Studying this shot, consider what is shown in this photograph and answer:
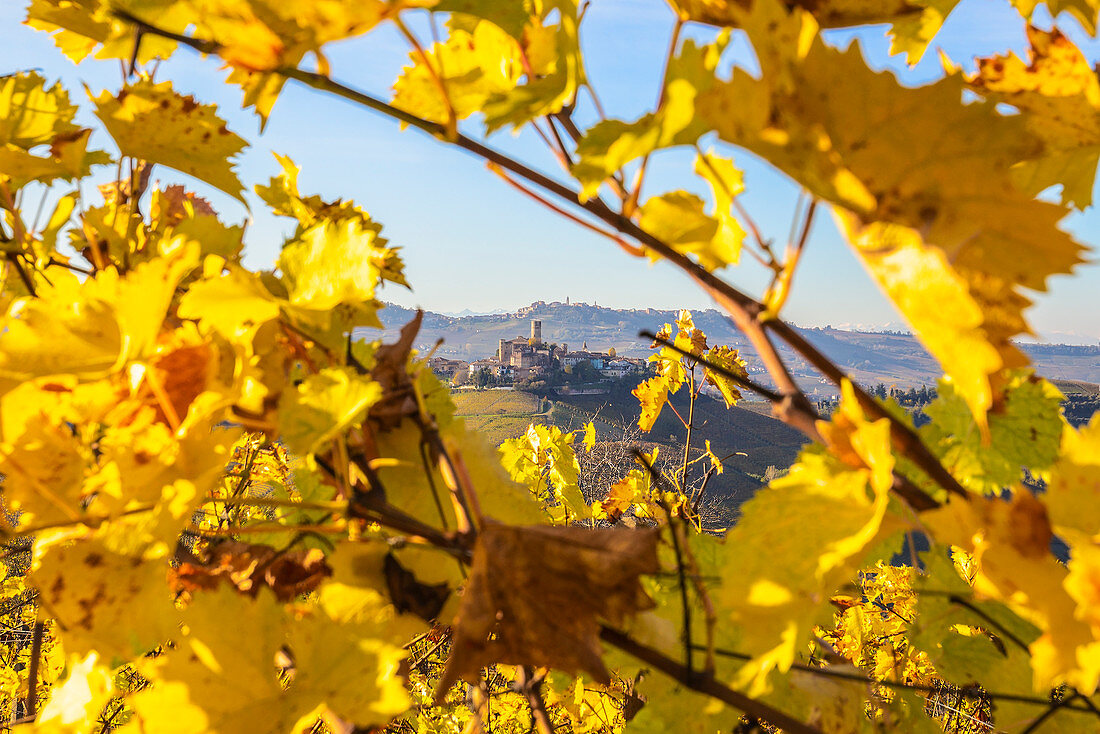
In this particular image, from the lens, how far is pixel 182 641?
1.95 ft

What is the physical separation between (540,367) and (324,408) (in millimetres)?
61953

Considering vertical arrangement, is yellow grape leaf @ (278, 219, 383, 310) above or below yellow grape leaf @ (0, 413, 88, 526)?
above

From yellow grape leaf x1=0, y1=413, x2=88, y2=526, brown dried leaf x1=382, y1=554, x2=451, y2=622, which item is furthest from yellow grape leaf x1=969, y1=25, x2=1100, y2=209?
yellow grape leaf x1=0, y1=413, x2=88, y2=526

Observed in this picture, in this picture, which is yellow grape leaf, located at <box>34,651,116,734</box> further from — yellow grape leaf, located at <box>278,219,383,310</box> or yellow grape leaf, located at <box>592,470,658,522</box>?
yellow grape leaf, located at <box>592,470,658,522</box>

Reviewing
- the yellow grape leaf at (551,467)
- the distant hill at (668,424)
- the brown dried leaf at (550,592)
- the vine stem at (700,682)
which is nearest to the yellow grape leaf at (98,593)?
the brown dried leaf at (550,592)

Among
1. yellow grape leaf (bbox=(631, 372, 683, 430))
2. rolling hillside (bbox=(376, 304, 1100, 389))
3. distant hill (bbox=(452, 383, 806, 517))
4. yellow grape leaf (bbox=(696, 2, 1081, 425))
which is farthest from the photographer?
Result: rolling hillside (bbox=(376, 304, 1100, 389))

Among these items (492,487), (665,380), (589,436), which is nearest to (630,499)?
(589,436)

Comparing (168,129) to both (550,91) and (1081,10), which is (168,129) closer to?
(550,91)

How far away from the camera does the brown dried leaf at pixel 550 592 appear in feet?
1.54

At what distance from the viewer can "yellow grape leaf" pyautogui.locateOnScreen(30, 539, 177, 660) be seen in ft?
1.84

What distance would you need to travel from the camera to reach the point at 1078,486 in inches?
17.7

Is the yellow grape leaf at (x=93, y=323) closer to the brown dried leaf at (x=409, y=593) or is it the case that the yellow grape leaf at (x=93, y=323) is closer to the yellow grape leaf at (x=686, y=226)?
the brown dried leaf at (x=409, y=593)

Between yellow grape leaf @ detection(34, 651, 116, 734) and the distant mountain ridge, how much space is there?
9910 cm

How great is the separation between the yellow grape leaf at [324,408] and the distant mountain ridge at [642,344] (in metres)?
99.3
